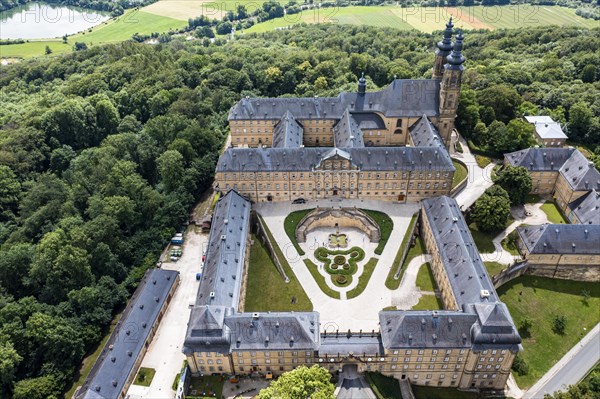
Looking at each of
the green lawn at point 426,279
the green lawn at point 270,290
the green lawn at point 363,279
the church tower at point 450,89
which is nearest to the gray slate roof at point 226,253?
the green lawn at point 270,290

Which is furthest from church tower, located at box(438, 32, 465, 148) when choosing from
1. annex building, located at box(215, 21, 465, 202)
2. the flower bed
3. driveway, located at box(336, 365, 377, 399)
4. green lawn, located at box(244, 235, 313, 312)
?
driveway, located at box(336, 365, 377, 399)

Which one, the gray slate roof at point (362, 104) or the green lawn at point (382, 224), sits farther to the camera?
the gray slate roof at point (362, 104)

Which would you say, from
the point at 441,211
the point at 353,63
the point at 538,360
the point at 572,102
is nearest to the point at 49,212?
the point at 441,211

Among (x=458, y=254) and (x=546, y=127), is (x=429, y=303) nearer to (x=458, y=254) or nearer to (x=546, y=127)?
(x=458, y=254)

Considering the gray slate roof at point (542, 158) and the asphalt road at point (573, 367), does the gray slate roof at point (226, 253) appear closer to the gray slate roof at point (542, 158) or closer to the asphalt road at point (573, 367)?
the asphalt road at point (573, 367)

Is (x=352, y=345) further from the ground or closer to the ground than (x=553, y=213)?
closer to the ground

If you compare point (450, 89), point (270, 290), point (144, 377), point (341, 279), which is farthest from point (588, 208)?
point (144, 377)
